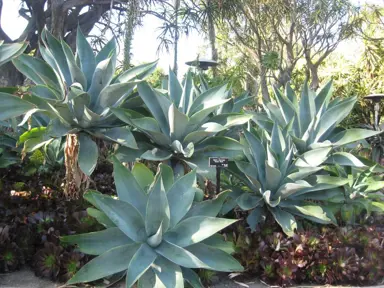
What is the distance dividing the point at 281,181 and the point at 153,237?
1.72 meters

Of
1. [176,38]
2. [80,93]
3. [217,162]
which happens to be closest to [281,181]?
[217,162]

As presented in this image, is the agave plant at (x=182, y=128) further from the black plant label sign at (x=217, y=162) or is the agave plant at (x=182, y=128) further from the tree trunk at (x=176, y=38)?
the tree trunk at (x=176, y=38)

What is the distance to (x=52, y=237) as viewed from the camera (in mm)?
3295

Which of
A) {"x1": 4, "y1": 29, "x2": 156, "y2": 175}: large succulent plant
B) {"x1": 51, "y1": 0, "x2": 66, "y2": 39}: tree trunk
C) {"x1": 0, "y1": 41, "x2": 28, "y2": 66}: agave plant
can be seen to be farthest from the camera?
{"x1": 51, "y1": 0, "x2": 66, "y2": 39}: tree trunk

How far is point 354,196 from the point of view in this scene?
4320 mm

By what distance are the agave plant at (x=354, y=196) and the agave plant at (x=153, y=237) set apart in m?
1.91

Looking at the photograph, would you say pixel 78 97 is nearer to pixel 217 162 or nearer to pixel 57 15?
pixel 217 162

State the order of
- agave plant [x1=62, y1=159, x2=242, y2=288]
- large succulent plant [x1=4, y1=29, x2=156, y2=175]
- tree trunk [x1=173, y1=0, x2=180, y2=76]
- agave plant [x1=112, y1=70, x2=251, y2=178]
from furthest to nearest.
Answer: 1. tree trunk [x1=173, y1=0, x2=180, y2=76]
2. agave plant [x1=112, y1=70, x2=251, y2=178]
3. large succulent plant [x1=4, y1=29, x2=156, y2=175]
4. agave plant [x1=62, y1=159, x2=242, y2=288]

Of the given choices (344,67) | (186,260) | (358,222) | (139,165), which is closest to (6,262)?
(139,165)

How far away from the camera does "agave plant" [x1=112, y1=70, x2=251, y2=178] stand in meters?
3.54

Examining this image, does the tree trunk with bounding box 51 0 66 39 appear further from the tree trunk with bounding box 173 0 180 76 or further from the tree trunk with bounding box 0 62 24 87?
the tree trunk with bounding box 173 0 180 76

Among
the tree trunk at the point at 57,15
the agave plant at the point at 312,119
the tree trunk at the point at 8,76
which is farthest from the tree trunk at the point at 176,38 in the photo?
the agave plant at the point at 312,119

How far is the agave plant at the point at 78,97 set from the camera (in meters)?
3.41

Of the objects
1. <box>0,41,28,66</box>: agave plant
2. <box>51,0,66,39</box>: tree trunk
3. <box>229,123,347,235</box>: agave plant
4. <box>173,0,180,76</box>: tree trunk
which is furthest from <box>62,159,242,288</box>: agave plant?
<box>51,0,66,39</box>: tree trunk
